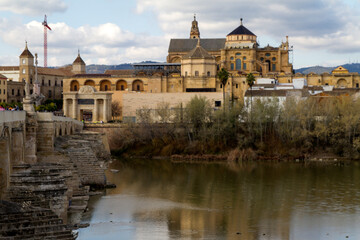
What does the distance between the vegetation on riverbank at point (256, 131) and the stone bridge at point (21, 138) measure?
106ft

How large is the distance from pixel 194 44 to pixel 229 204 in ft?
240

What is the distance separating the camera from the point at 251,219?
33250 millimetres

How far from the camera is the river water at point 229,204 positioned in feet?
98.3

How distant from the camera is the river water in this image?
2995 cm

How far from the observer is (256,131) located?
2670 inches

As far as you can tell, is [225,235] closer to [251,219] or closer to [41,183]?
[251,219]

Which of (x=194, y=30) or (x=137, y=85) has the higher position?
(x=194, y=30)

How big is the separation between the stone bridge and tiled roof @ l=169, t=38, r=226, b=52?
243 feet

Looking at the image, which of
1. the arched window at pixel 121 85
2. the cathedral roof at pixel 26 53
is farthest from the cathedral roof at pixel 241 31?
the cathedral roof at pixel 26 53

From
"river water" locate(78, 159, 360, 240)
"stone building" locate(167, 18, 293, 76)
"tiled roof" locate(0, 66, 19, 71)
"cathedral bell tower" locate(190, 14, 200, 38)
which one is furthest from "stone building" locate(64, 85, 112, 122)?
"cathedral bell tower" locate(190, 14, 200, 38)

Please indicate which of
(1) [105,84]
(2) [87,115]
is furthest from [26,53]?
(2) [87,115]

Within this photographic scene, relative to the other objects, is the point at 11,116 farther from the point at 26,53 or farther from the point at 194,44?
the point at 194,44

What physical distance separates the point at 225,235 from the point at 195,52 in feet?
222

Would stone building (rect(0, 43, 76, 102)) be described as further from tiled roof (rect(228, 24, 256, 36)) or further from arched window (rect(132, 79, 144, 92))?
tiled roof (rect(228, 24, 256, 36))
